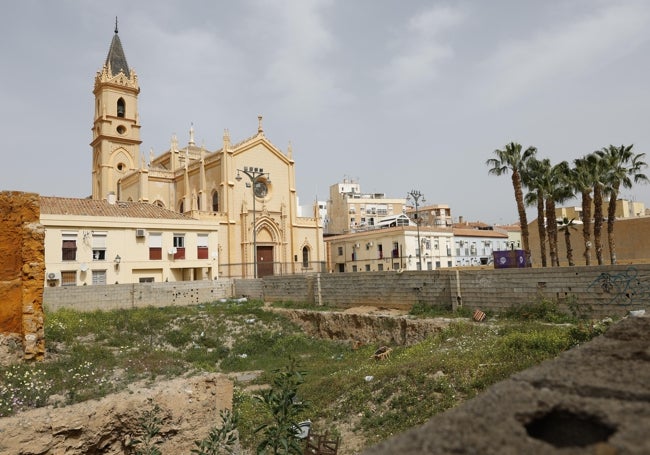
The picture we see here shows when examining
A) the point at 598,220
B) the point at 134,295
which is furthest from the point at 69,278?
the point at 598,220

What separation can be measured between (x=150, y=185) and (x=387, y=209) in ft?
144

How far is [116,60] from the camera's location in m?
53.8

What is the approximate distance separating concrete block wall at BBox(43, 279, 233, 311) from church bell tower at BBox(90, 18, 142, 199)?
87.3 ft

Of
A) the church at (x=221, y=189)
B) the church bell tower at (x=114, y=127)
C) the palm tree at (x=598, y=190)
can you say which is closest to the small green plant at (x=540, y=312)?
the palm tree at (x=598, y=190)

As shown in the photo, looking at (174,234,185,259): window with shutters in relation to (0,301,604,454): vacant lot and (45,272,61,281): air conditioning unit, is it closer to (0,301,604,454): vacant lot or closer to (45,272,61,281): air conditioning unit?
(45,272,61,281): air conditioning unit

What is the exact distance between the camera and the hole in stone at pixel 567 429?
1.57m

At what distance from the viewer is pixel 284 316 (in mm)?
24188

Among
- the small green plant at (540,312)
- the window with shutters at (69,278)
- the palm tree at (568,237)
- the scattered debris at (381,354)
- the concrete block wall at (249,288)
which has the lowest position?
the scattered debris at (381,354)

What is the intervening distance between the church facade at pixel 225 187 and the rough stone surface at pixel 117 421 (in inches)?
1025

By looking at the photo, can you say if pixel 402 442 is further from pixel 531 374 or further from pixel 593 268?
pixel 593 268

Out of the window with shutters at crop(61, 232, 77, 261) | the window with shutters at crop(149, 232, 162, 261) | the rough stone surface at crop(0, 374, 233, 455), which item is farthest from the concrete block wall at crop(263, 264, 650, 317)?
the window with shutters at crop(61, 232, 77, 261)

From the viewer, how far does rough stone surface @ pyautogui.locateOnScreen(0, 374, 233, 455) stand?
7.04m

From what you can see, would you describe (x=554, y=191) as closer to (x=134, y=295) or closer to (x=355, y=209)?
(x=134, y=295)

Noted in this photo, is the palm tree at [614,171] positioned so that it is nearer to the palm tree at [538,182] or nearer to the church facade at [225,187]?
the palm tree at [538,182]
